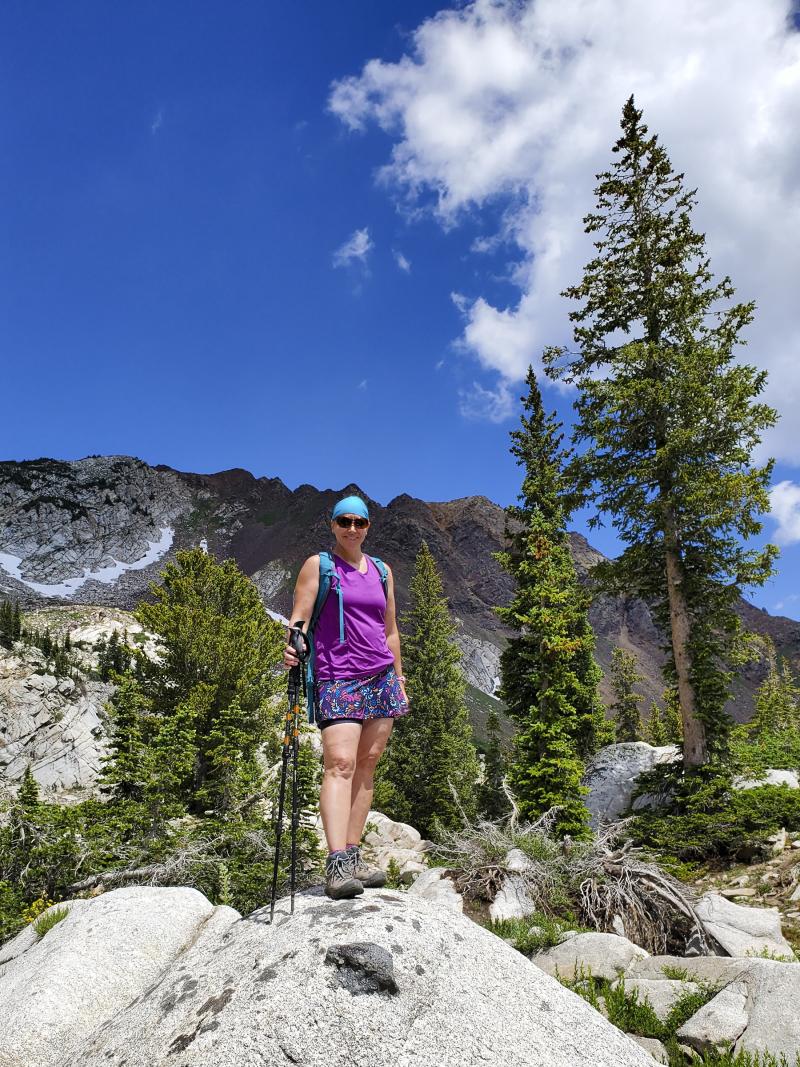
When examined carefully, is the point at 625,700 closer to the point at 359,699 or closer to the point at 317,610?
the point at 359,699

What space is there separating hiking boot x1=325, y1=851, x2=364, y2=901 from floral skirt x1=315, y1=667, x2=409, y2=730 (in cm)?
78

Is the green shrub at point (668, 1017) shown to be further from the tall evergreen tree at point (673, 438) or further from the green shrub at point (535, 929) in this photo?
the tall evergreen tree at point (673, 438)

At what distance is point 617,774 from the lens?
15.3m

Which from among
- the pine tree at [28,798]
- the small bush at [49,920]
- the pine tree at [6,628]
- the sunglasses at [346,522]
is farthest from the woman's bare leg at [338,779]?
the pine tree at [6,628]

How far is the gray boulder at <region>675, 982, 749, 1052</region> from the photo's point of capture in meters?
3.90

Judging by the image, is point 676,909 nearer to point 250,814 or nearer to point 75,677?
point 250,814

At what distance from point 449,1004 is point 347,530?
2.66 meters

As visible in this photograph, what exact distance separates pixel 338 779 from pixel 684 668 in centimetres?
1130

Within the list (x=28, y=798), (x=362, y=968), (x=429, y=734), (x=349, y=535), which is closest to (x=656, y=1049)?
(x=362, y=968)

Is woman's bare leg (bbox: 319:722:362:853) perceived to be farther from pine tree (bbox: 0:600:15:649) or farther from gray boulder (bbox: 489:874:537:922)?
pine tree (bbox: 0:600:15:649)

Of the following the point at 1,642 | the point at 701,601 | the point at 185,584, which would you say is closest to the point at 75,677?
the point at 1,642

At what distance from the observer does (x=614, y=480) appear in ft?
47.8

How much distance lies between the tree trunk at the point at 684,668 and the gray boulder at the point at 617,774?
229cm

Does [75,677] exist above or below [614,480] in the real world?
below
